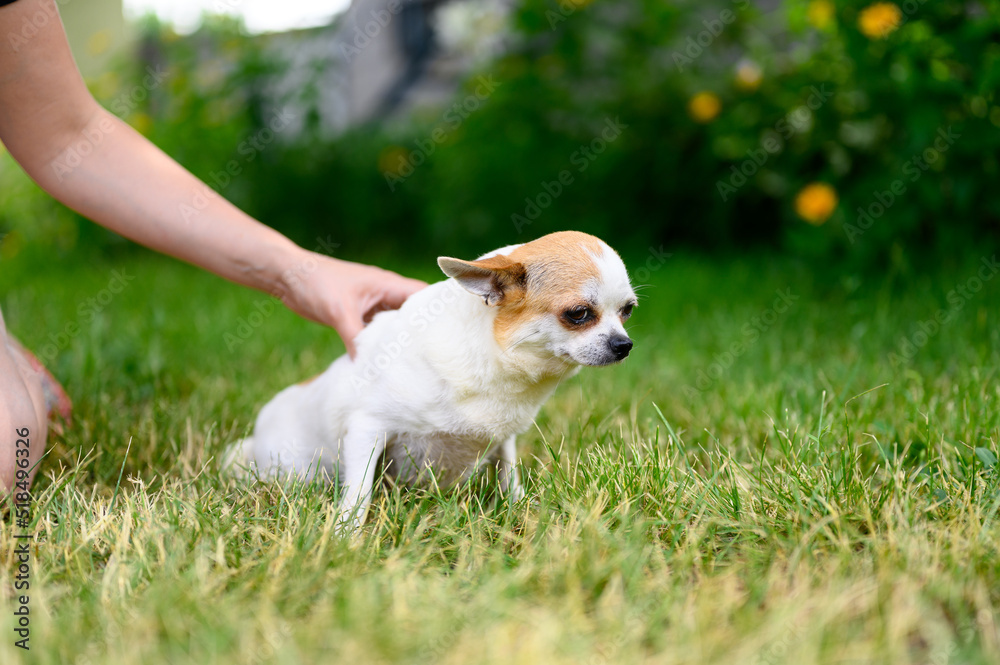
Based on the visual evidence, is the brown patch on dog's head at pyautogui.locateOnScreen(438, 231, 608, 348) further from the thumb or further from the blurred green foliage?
the blurred green foliage

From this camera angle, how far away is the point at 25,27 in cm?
191

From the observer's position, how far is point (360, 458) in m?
1.89

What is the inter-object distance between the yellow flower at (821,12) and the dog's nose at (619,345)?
2.71 metres

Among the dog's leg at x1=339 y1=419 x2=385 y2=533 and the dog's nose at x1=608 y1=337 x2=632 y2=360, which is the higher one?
the dog's nose at x1=608 y1=337 x2=632 y2=360

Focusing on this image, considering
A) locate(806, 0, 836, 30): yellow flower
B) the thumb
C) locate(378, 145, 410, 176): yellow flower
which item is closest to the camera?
the thumb

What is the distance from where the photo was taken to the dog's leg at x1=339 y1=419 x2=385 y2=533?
6.07 feet

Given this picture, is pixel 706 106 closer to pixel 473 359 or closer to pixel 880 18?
pixel 880 18

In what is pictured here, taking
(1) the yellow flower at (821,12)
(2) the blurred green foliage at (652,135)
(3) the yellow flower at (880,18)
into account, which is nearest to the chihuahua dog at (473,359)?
(2) the blurred green foliage at (652,135)

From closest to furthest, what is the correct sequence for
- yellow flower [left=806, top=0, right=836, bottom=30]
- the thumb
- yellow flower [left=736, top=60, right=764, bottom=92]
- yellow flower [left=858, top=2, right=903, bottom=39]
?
the thumb → yellow flower [left=858, top=2, right=903, bottom=39] → yellow flower [left=806, top=0, right=836, bottom=30] → yellow flower [left=736, top=60, right=764, bottom=92]

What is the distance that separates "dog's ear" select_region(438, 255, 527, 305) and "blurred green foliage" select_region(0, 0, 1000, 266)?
2.24 meters

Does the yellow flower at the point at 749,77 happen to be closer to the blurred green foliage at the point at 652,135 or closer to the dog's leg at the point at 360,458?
the blurred green foliage at the point at 652,135

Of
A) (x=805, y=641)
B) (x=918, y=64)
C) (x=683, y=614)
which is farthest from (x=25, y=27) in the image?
(x=918, y=64)

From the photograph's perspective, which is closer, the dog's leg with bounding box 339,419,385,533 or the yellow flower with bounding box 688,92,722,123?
the dog's leg with bounding box 339,419,385,533

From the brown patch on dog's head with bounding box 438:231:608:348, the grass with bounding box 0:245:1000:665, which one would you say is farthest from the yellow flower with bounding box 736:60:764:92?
the brown patch on dog's head with bounding box 438:231:608:348
